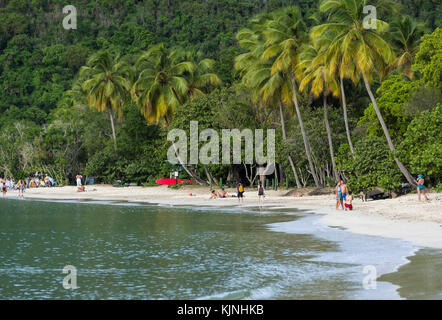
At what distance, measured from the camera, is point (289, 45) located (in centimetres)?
3850

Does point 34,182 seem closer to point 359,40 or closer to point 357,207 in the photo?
point 359,40

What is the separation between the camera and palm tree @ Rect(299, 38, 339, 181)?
1326 inches

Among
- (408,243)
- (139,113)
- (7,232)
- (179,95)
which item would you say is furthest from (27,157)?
(408,243)

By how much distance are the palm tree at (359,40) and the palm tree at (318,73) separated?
1.64 metres

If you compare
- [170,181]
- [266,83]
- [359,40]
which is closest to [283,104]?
[266,83]

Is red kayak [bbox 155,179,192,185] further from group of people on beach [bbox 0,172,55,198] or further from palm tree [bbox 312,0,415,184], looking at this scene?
palm tree [bbox 312,0,415,184]

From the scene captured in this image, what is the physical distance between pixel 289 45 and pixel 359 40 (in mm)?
8111

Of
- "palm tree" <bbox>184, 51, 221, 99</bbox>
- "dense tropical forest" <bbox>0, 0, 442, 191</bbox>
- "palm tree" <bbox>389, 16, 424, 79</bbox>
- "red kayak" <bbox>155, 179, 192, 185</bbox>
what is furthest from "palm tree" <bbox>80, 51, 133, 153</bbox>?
"palm tree" <bbox>389, 16, 424, 79</bbox>

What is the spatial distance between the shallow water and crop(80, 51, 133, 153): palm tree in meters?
32.3

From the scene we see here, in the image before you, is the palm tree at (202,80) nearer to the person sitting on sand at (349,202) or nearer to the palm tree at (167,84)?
the palm tree at (167,84)

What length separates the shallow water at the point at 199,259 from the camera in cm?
1217

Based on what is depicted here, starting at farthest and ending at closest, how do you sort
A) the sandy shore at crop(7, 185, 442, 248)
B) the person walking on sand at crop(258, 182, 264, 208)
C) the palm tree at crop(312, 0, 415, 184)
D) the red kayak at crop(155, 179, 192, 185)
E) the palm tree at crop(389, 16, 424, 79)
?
the red kayak at crop(155, 179, 192, 185) < the palm tree at crop(389, 16, 424, 79) < the person walking on sand at crop(258, 182, 264, 208) < the palm tree at crop(312, 0, 415, 184) < the sandy shore at crop(7, 185, 442, 248)

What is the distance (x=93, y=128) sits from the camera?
2405 inches
